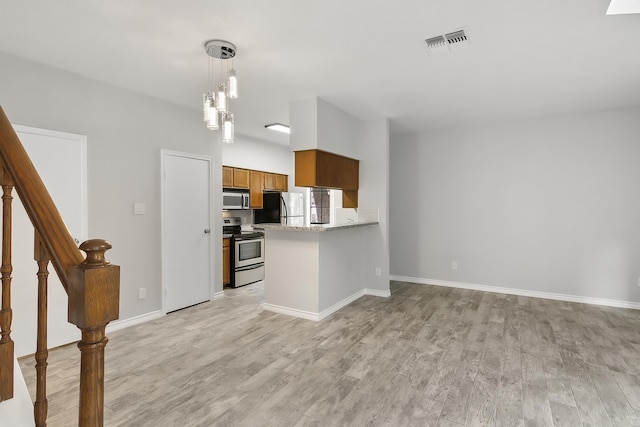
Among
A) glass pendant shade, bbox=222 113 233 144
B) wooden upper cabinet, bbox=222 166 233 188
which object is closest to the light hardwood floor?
glass pendant shade, bbox=222 113 233 144

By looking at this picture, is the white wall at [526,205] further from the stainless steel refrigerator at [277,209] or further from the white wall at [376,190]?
the stainless steel refrigerator at [277,209]

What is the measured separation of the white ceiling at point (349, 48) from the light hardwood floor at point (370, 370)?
2.50 m

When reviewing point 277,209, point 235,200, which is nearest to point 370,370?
point 235,200

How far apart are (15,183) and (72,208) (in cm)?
263

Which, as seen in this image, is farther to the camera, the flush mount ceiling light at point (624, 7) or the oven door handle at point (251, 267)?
the oven door handle at point (251, 267)

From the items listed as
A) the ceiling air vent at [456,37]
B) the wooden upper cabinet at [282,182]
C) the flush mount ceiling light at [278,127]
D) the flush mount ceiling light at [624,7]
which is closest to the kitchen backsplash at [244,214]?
the wooden upper cabinet at [282,182]

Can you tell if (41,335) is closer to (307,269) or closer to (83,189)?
(83,189)

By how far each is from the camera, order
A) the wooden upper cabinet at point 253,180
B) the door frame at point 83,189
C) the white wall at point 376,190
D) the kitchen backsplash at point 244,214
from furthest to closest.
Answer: the kitchen backsplash at point 244,214 < the wooden upper cabinet at point 253,180 < the white wall at point 376,190 < the door frame at point 83,189

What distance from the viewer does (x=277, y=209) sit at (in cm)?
604

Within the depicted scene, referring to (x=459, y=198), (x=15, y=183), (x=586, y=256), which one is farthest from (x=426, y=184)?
(x=15, y=183)

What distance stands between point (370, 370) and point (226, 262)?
10.5 feet

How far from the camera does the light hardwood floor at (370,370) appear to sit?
6.81 feet

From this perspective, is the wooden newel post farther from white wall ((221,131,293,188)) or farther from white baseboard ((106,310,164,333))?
white wall ((221,131,293,188))

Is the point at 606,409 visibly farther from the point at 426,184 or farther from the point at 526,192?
the point at 426,184
